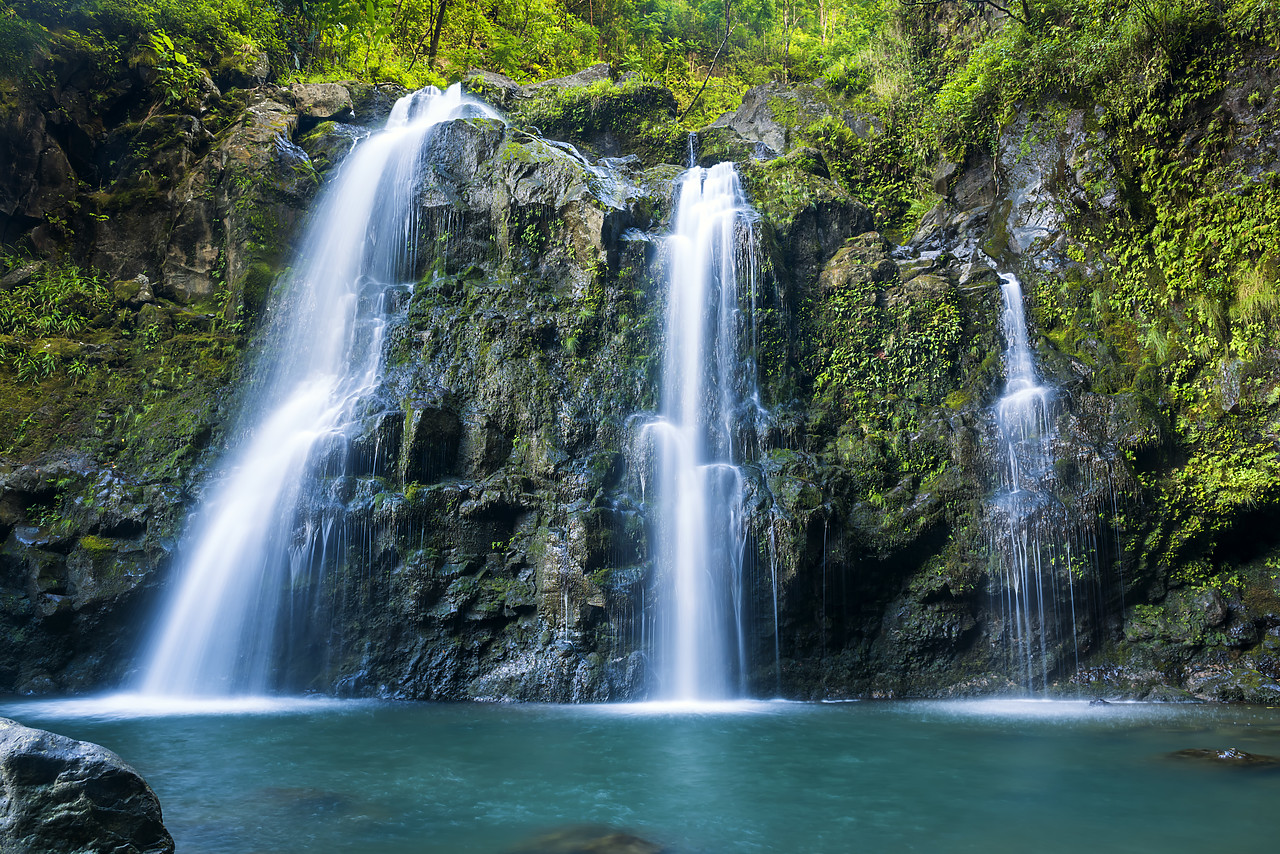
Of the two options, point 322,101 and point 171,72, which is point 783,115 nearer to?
point 322,101

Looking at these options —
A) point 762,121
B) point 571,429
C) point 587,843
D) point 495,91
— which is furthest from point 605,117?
point 587,843

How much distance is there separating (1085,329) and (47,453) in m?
16.6

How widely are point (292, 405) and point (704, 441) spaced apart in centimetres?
688

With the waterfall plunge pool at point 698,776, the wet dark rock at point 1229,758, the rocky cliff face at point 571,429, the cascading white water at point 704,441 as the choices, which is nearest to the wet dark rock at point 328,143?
the rocky cliff face at point 571,429

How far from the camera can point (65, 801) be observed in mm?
3385

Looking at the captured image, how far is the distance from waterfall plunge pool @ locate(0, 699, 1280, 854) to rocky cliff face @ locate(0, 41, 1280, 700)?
4.31ft

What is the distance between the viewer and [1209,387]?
412 inches

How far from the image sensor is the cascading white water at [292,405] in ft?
31.2

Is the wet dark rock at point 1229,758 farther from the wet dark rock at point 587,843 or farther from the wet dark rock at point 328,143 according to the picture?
the wet dark rock at point 328,143

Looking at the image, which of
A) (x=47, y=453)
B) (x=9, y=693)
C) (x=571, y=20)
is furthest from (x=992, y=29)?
(x=9, y=693)

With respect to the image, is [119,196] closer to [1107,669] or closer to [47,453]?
[47,453]

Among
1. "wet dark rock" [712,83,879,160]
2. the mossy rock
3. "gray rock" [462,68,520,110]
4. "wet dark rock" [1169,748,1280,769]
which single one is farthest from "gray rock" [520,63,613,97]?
"wet dark rock" [1169,748,1280,769]

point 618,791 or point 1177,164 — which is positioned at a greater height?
point 1177,164

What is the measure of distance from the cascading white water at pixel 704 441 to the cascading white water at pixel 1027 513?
3.76 metres
